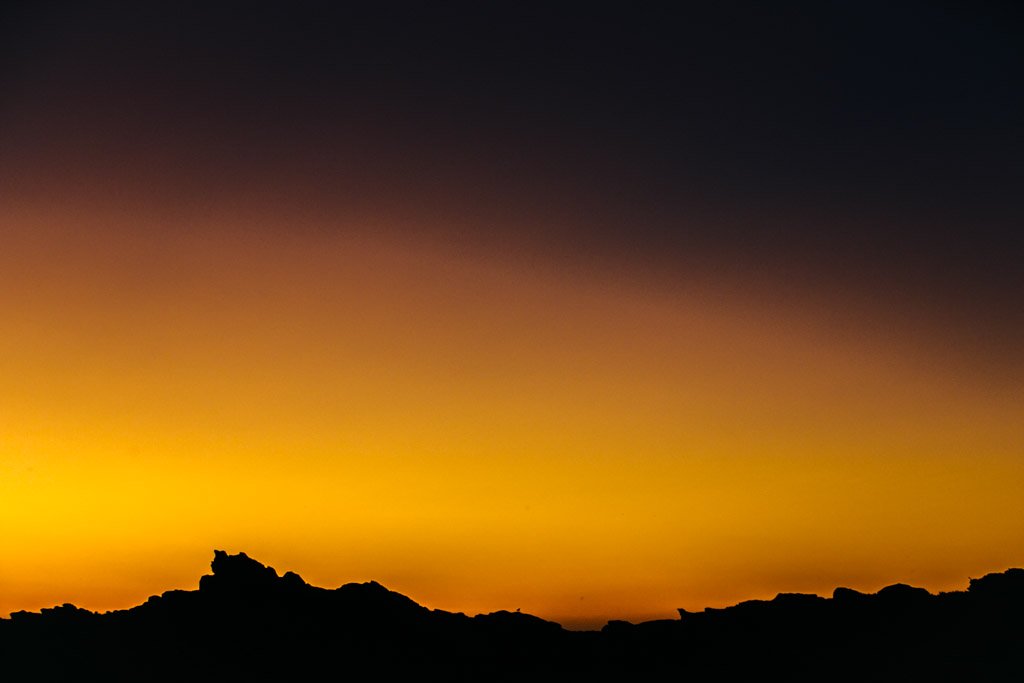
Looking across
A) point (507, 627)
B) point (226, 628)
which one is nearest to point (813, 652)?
point (507, 627)

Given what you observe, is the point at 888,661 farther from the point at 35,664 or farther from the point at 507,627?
the point at 35,664

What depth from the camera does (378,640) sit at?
170375 mm

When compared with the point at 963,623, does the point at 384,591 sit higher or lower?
higher

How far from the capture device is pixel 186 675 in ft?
546

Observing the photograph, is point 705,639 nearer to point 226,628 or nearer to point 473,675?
point 473,675

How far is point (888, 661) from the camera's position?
138875mm

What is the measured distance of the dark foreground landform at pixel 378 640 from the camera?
522 feet

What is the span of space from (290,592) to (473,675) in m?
29.6

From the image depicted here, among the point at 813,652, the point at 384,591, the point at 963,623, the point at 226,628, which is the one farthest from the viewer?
the point at 384,591

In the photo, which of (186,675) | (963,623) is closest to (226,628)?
(186,675)

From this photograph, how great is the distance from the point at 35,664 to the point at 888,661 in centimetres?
11057

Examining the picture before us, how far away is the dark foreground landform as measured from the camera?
522ft

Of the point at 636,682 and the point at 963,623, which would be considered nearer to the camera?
the point at 963,623

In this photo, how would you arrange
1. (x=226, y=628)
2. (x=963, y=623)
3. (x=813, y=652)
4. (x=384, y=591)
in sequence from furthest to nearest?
(x=384, y=591) < (x=226, y=628) < (x=813, y=652) < (x=963, y=623)
